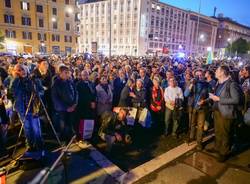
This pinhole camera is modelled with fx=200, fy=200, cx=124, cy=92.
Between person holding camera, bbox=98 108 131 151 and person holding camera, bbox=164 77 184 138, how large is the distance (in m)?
1.40

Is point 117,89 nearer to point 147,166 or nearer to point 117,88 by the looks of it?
point 117,88

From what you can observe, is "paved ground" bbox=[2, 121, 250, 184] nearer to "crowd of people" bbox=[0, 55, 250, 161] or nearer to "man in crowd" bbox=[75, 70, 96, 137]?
"crowd of people" bbox=[0, 55, 250, 161]

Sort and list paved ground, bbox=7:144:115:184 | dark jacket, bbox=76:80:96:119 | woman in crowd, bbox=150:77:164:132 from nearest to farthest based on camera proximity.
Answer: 1. paved ground, bbox=7:144:115:184
2. dark jacket, bbox=76:80:96:119
3. woman in crowd, bbox=150:77:164:132

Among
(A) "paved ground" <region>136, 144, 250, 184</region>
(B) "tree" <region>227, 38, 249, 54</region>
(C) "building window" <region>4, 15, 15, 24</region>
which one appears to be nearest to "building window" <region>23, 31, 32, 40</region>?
(C) "building window" <region>4, 15, 15, 24</region>

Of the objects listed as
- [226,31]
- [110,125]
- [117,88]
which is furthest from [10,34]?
[226,31]

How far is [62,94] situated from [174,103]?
3250 millimetres

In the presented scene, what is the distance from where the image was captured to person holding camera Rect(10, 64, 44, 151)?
446cm

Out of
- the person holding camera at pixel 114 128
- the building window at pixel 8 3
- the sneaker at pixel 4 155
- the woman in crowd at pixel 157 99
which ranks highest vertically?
the building window at pixel 8 3

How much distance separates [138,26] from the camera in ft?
246

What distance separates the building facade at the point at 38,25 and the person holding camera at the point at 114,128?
43.7 meters

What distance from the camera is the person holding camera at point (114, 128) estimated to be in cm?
528

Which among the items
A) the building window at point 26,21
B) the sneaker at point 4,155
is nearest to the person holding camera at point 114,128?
the sneaker at point 4,155

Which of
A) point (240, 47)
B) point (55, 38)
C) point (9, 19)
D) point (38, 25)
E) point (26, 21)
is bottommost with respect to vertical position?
point (55, 38)

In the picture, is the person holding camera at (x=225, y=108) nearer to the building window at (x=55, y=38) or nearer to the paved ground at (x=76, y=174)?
the paved ground at (x=76, y=174)
